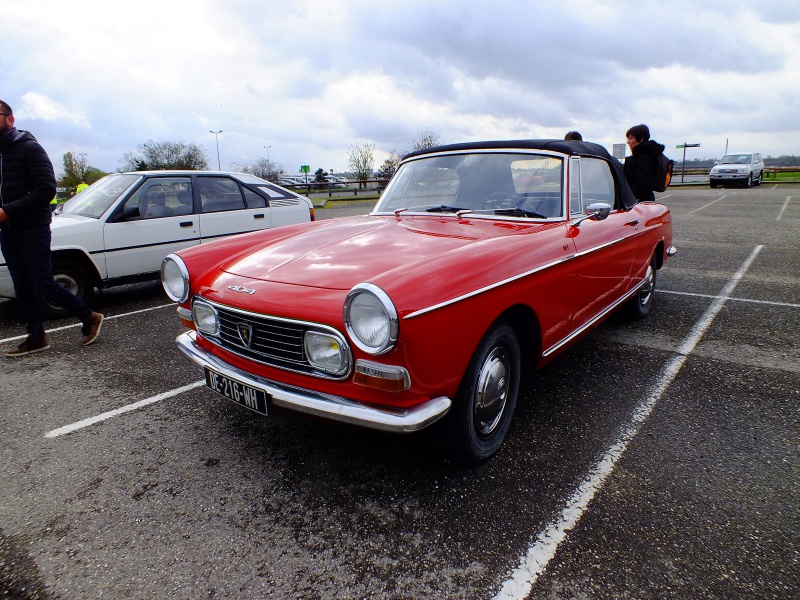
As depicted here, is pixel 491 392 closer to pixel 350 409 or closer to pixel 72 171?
pixel 350 409

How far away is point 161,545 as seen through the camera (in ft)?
6.73

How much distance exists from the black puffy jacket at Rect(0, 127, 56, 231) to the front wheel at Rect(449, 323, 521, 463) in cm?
363

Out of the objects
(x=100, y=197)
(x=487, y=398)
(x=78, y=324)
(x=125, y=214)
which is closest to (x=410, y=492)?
(x=487, y=398)

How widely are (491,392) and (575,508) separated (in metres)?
0.62

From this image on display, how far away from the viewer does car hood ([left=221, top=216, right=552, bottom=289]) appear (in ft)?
7.80

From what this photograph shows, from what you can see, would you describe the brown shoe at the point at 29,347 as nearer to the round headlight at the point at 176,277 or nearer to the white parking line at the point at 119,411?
the white parking line at the point at 119,411

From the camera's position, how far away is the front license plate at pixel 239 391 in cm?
231

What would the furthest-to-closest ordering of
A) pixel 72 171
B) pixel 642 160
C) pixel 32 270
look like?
pixel 72 171 < pixel 642 160 < pixel 32 270

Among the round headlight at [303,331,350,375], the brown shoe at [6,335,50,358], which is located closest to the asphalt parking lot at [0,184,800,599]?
the brown shoe at [6,335,50,358]

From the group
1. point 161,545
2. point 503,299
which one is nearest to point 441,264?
point 503,299

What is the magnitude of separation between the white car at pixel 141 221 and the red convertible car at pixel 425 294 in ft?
9.76

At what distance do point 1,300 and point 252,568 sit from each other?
20.4 feet

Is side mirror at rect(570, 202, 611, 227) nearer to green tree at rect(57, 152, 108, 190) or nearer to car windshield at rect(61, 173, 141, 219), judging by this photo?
car windshield at rect(61, 173, 141, 219)

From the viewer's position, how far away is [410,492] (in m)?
2.36
